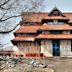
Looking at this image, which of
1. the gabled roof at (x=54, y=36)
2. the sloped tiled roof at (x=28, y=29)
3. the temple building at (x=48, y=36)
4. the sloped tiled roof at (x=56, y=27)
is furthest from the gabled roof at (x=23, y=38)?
the sloped tiled roof at (x=56, y=27)

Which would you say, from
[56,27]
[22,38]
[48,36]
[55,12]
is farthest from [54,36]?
[22,38]

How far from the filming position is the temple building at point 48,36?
37750 millimetres

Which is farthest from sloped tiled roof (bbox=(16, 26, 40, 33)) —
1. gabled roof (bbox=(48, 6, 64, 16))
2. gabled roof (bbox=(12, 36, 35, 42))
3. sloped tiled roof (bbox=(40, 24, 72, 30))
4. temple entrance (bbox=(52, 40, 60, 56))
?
temple entrance (bbox=(52, 40, 60, 56))

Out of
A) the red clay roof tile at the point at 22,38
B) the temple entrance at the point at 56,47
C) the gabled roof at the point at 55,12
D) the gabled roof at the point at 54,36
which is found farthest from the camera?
the gabled roof at the point at 55,12

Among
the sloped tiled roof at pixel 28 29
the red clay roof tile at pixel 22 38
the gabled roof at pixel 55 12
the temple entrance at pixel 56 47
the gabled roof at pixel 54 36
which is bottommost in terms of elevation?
the temple entrance at pixel 56 47

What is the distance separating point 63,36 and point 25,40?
14.6ft

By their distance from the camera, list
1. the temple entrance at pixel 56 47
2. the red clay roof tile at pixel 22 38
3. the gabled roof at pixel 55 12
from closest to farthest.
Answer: the temple entrance at pixel 56 47
the red clay roof tile at pixel 22 38
the gabled roof at pixel 55 12

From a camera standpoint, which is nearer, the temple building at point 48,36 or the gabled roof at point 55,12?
the temple building at point 48,36

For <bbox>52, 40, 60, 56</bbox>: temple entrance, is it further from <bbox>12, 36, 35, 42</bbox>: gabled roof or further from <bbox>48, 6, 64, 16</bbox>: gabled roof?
<bbox>48, 6, 64, 16</bbox>: gabled roof

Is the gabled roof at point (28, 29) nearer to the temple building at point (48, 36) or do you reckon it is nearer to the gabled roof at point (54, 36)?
the temple building at point (48, 36)

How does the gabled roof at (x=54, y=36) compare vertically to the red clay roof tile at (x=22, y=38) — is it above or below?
above

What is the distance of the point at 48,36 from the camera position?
37.7 meters

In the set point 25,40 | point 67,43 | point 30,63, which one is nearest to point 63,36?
point 67,43

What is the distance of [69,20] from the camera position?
39656mm
